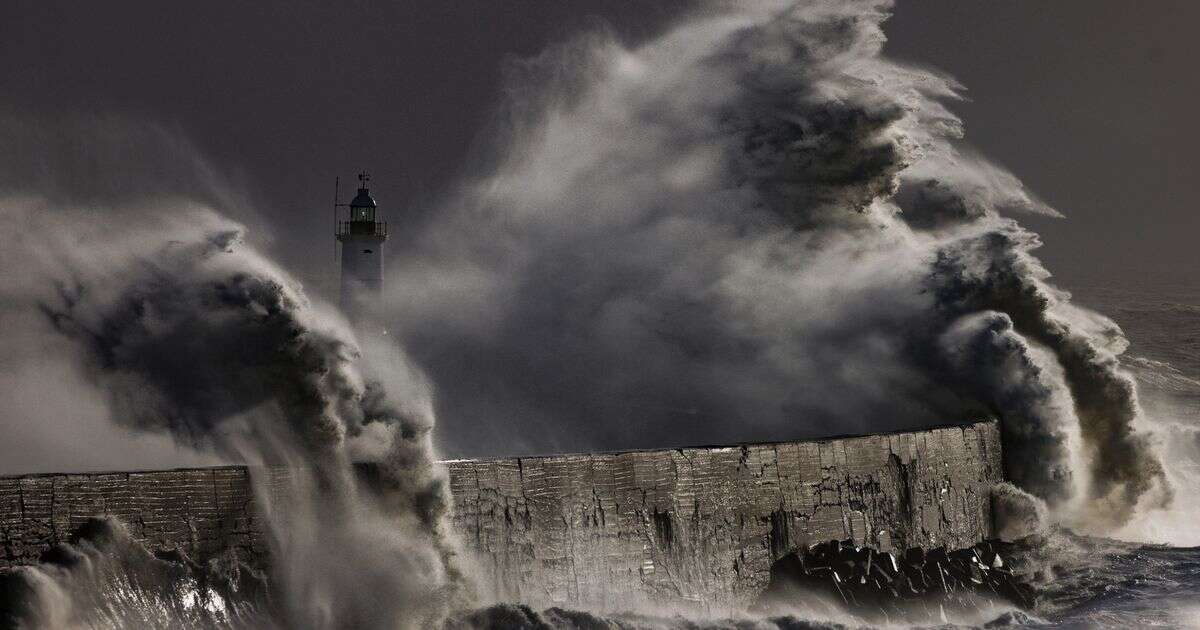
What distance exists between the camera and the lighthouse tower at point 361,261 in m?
23.2

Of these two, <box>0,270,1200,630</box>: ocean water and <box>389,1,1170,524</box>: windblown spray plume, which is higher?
→ <box>389,1,1170,524</box>: windblown spray plume

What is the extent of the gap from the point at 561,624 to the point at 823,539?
365cm

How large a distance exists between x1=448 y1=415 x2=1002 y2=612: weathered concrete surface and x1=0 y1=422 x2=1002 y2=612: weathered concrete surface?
0.04ft

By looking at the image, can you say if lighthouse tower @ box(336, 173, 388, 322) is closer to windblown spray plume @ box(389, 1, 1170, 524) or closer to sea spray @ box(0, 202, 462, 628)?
windblown spray plume @ box(389, 1, 1170, 524)

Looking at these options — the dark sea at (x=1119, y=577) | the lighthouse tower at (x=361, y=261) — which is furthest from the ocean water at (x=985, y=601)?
the lighthouse tower at (x=361, y=261)

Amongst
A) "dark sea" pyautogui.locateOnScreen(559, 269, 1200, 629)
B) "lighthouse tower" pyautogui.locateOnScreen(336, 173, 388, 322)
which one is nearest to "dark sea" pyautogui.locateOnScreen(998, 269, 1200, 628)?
"dark sea" pyautogui.locateOnScreen(559, 269, 1200, 629)

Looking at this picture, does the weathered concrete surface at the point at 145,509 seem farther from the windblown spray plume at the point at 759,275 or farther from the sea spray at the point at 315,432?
the windblown spray plume at the point at 759,275

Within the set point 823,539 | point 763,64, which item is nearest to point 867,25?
point 763,64

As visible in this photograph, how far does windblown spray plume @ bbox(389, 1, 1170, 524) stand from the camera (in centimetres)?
2073

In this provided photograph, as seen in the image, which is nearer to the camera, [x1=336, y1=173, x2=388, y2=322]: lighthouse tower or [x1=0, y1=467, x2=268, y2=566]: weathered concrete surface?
[x1=0, y1=467, x2=268, y2=566]: weathered concrete surface

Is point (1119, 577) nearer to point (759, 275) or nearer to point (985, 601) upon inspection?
point (985, 601)

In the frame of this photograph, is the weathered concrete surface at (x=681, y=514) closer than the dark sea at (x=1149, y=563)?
Yes

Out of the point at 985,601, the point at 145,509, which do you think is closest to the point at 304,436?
the point at 145,509

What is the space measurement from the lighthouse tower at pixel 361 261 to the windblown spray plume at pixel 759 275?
10.9 feet
